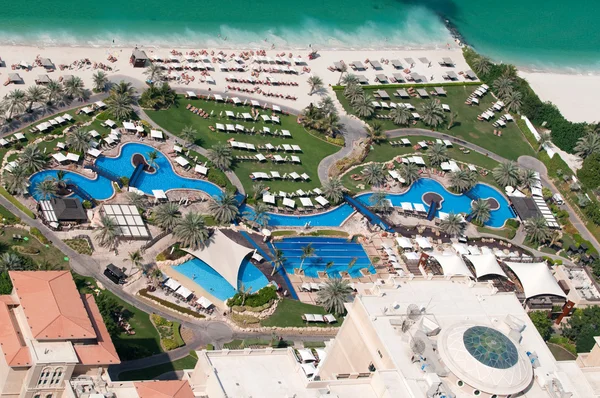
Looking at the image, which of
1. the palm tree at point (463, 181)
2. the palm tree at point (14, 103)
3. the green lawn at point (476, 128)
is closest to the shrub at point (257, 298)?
the palm tree at point (463, 181)

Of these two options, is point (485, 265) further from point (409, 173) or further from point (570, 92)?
point (570, 92)

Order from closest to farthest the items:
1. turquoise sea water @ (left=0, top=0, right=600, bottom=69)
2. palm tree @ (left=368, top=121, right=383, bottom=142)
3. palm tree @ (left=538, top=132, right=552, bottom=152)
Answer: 1. palm tree @ (left=368, top=121, right=383, bottom=142)
2. palm tree @ (left=538, top=132, right=552, bottom=152)
3. turquoise sea water @ (left=0, top=0, right=600, bottom=69)

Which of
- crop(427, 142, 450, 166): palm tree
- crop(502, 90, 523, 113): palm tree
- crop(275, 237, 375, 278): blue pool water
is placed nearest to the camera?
crop(275, 237, 375, 278): blue pool water

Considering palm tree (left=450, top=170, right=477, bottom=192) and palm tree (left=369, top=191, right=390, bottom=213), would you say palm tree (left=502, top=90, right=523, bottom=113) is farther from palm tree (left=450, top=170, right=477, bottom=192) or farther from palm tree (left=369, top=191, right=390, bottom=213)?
palm tree (left=369, top=191, right=390, bottom=213)

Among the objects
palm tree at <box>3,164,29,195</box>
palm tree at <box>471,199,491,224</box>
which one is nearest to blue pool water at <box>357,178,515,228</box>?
palm tree at <box>471,199,491,224</box>

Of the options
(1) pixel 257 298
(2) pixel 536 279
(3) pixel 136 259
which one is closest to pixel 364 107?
(2) pixel 536 279

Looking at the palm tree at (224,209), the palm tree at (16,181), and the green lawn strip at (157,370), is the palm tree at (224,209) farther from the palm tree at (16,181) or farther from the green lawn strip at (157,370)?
the palm tree at (16,181)

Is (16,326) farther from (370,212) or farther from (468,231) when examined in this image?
(468,231)
